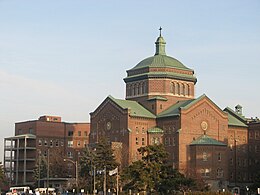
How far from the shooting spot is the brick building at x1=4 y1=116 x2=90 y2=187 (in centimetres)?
13238

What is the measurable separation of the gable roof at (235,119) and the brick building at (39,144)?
30.1 meters

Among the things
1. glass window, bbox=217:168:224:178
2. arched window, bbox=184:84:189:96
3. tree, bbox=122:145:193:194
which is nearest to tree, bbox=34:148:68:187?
arched window, bbox=184:84:189:96

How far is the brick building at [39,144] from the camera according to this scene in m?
132

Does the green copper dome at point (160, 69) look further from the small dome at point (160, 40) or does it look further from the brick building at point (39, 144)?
the brick building at point (39, 144)

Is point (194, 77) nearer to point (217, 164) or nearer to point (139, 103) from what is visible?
point (139, 103)

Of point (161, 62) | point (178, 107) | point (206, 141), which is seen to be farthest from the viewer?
point (161, 62)

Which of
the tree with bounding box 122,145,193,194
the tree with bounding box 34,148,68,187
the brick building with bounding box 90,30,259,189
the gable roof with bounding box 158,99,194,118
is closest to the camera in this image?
the tree with bounding box 122,145,193,194

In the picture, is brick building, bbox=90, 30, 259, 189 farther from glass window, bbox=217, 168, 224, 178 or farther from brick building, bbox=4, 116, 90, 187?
brick building, bbox=4, 116, 90, 187

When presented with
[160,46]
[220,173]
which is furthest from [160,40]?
[220,173]

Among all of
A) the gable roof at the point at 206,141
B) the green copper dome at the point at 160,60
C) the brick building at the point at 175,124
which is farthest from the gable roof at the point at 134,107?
the gable roof at the point at 206,141

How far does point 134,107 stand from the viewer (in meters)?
115

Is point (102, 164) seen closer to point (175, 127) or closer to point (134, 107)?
point (175, 127)

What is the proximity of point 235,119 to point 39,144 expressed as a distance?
41.1 meters

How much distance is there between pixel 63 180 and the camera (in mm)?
116375
